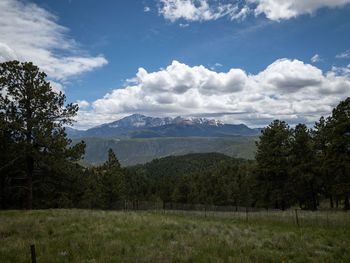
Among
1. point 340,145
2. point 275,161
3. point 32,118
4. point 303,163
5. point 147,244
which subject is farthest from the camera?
point 275,161

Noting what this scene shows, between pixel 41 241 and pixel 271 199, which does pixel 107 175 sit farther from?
pixel 41 241

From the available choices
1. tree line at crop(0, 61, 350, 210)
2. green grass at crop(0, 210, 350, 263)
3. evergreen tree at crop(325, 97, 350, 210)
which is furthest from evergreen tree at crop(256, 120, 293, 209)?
green grass at crop(0, 210, 350, 263)

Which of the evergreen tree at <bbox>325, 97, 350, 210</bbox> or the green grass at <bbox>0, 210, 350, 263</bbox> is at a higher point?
the evergreen tree at <bbox>325, 97, 350, 210</bbox>

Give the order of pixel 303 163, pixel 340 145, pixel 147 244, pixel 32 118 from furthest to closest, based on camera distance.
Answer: pixel 303 163 < pixel 340 145 < pixel 32 118 < pixel 147 244

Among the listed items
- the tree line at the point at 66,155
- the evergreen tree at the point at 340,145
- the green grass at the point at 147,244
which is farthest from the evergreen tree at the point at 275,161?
the green grass at the point at 147,244

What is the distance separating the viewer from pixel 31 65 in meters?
31.0

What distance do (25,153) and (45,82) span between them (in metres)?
6.83

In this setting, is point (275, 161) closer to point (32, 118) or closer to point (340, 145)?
point (340, 145)

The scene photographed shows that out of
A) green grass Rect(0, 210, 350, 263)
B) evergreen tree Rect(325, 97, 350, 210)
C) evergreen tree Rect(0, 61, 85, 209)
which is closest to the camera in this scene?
green grass Rect(0, 210, 350, 263)

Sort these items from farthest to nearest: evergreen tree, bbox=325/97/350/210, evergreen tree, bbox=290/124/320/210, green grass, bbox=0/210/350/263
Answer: evergreen tree, bbox=290/124/320/210 → evergreen tree, bbox=325/97/350/210 → green grass, bbox=0/210/350/263

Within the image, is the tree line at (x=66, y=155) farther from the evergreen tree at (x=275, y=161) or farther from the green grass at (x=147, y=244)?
the green grass at (x=147, y=244)

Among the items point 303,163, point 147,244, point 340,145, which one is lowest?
Result: point 147,244

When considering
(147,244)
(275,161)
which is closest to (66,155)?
(147,244)

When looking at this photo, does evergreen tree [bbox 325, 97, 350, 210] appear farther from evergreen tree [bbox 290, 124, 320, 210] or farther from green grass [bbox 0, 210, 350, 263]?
green grass [bbox 0, 210, 350, 263]
